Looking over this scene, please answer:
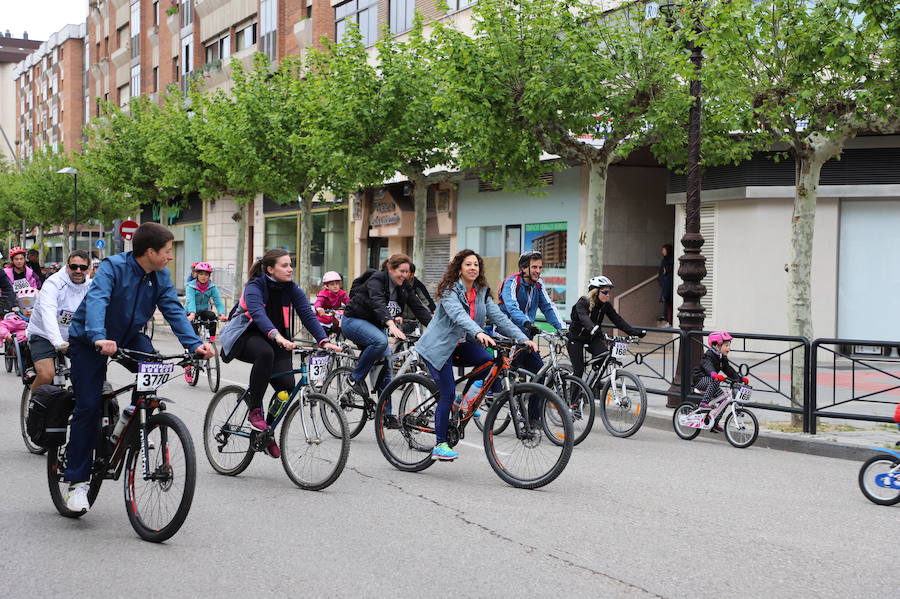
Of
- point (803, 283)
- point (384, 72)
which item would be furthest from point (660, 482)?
point (384, 72)

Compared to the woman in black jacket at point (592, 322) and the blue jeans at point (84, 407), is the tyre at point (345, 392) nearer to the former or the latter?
the woman in black jacket at point (592, 322)

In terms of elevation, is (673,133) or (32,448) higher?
(673,133)

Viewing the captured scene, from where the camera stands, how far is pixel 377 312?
31.2ft

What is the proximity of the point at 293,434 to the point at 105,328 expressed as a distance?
178cm

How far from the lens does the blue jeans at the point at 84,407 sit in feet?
19.1

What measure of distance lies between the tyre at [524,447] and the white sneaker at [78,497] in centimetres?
281

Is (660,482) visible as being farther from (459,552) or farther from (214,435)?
(214,435)

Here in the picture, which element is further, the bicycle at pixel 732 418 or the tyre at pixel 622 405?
the tyre at pixel 622 405

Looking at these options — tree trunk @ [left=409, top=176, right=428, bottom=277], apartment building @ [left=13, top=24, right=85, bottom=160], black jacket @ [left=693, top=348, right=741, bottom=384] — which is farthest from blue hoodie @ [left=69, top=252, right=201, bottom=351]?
apartment building @ [left=13, top=24, right=85, bottom=160]

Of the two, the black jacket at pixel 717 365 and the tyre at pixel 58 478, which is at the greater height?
the black jacket at pixel 717 365

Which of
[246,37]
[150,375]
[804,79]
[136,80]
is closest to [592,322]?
[804,79]

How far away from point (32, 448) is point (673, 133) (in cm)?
1095

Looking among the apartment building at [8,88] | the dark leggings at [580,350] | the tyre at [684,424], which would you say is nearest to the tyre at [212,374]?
the dark leggings at [580,350]

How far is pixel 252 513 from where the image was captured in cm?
639
